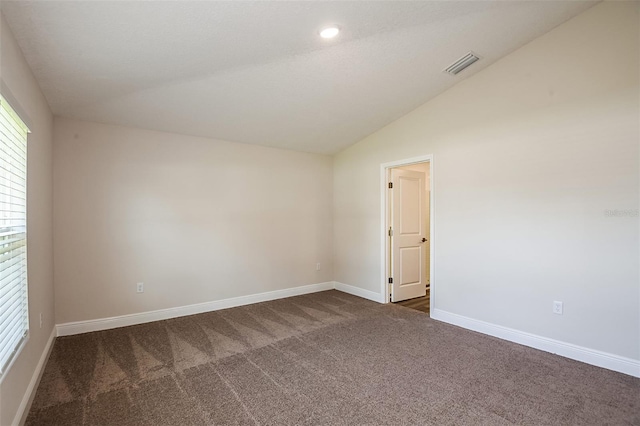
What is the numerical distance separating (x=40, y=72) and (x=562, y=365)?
4977 mm

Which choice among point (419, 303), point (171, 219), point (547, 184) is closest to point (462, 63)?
point (547, 184)

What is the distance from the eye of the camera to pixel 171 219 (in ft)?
13.1

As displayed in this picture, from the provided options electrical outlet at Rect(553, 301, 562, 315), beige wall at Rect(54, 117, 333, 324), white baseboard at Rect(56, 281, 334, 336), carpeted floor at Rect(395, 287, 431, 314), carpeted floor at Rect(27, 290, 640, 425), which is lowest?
carpeted floor at Rect(395, 287, 431, 314)

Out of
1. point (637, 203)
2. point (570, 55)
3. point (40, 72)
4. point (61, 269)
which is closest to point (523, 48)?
point (570, 55)

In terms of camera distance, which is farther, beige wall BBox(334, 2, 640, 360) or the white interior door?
the white interior door

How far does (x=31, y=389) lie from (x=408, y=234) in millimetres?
4422

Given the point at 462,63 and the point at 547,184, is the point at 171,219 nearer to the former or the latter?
the point at 462,63

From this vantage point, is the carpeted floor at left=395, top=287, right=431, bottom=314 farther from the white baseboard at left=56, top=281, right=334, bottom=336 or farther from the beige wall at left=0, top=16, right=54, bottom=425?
the beige wall at left=0, top=16, right=54, bottom=425

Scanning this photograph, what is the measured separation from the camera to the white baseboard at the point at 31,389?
1877 mm

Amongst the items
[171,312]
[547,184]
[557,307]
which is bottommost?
[171,312]

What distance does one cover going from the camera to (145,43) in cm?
229

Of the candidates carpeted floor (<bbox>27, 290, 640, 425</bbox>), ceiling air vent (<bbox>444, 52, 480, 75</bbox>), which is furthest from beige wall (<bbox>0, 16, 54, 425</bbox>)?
ceiling air vent (<bbox>444, 52, 480, 75</bbox>)

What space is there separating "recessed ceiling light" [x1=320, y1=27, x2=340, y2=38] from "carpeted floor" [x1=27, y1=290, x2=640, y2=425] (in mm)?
2780

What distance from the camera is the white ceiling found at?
2.08 meters
